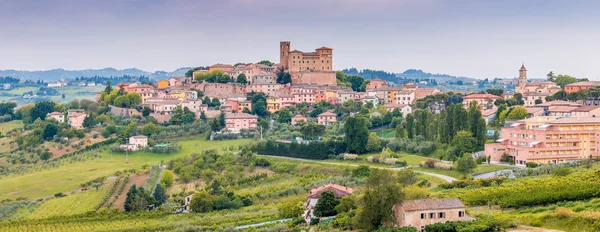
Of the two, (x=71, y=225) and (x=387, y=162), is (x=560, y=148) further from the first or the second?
(x=71, y=225)

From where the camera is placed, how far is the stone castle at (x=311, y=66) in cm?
8213

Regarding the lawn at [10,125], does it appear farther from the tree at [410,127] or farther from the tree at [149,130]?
the tree at [410,127]

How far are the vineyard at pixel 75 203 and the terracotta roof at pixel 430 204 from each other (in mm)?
20519

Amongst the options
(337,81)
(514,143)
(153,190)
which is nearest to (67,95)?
(337,81)

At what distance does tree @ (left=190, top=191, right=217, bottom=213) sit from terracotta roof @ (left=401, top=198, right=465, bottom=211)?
14.2 metres

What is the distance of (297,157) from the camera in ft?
173

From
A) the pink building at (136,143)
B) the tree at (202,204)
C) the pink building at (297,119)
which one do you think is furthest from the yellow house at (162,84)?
the tree at (202,204)

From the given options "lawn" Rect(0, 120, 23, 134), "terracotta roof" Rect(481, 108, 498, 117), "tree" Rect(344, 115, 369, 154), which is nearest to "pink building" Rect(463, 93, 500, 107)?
"terracotta roof" Rect(481, 108, 498, 117)

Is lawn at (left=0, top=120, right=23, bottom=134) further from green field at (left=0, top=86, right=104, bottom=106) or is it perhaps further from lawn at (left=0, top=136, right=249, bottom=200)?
Result: green field at (left=0, top=86, right=104, bottom=106)

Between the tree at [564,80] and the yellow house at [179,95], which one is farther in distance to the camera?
the yellow house at [179,95]

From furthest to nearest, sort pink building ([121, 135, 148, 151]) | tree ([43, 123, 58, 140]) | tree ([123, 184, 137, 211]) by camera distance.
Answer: tree ([43, 123, 58, 140]) → pink building ([121, 135, 148, 151]) → tree ([123, 184, 137, 211])

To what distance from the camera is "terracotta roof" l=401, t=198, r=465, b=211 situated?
1079 inches

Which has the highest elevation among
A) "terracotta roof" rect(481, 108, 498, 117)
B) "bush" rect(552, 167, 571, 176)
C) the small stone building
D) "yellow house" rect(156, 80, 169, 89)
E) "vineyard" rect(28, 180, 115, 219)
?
"yellow house" rect(156, 80, 169, 89)

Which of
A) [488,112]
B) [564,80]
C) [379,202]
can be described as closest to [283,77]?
[488,112]
